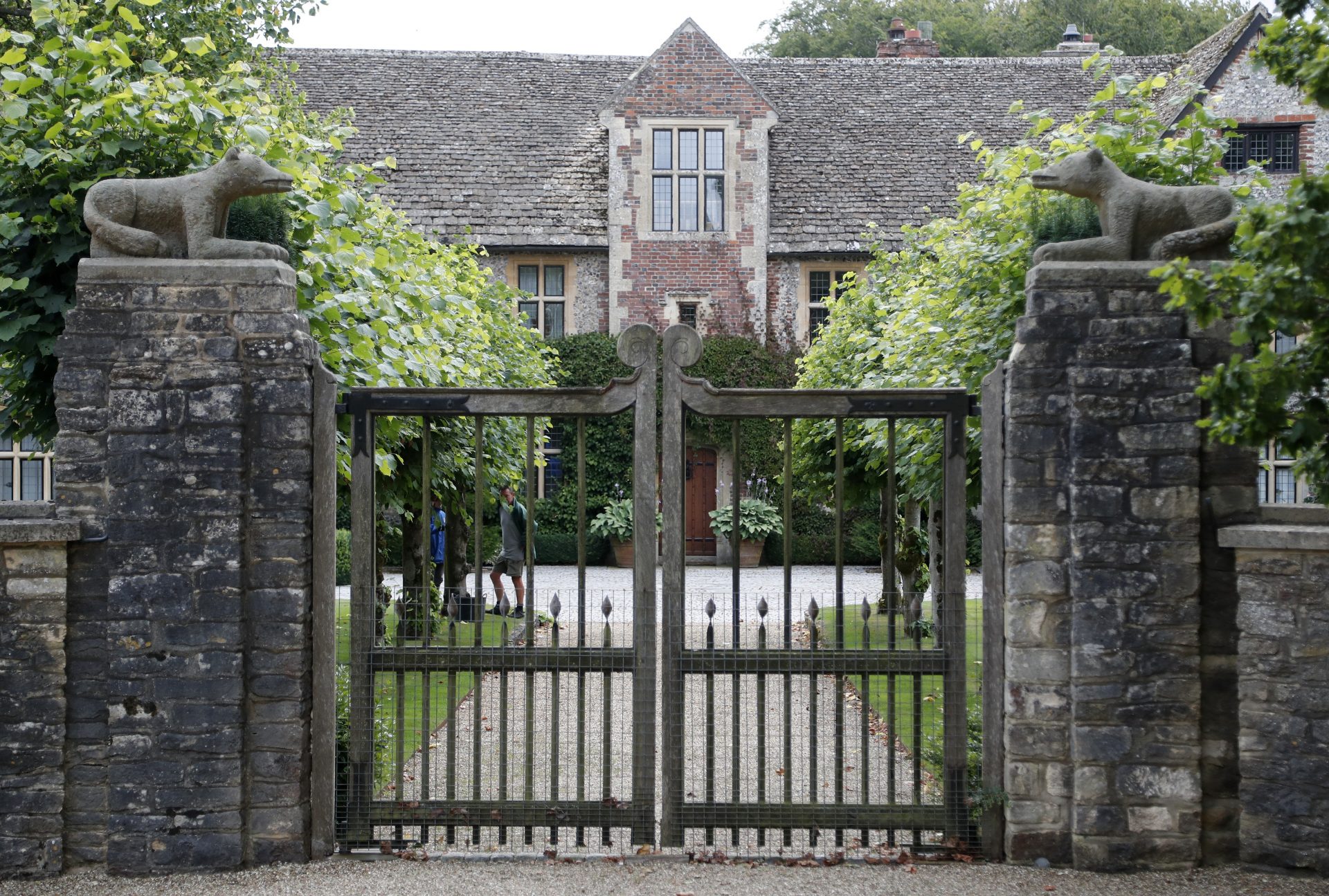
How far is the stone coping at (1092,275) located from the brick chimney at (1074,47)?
71.6 ft

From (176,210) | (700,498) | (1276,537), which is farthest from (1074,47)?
(176,210)

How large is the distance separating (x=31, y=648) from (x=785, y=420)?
11.6 feet

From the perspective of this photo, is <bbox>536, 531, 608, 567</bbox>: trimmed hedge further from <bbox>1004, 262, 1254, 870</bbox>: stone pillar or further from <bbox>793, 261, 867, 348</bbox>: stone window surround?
<bbox>1004, 262, 1254, 870</bbox>: stone pillar

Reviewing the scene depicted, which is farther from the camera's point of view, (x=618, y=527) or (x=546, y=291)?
(x=546, y=291)

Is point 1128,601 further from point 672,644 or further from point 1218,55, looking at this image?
point 1218,55

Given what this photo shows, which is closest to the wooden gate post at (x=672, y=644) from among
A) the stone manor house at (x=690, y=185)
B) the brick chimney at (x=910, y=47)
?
the stone manor house at (x=690, y=185)

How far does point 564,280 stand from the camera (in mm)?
22188

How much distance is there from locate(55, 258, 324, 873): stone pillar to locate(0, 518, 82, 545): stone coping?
0.37ft

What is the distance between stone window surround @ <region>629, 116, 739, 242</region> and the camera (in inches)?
856

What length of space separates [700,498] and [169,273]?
16.0 meters

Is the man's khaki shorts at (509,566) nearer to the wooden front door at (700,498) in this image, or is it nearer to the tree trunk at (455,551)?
the tree trunk at (455,551)

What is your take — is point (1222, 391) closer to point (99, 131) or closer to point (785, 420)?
point (785, 420)

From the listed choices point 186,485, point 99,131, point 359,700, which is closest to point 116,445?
point 186,485

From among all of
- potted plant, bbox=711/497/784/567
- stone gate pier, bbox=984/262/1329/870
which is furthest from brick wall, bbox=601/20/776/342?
stone gate pier, bbox=984/262/1329/870
